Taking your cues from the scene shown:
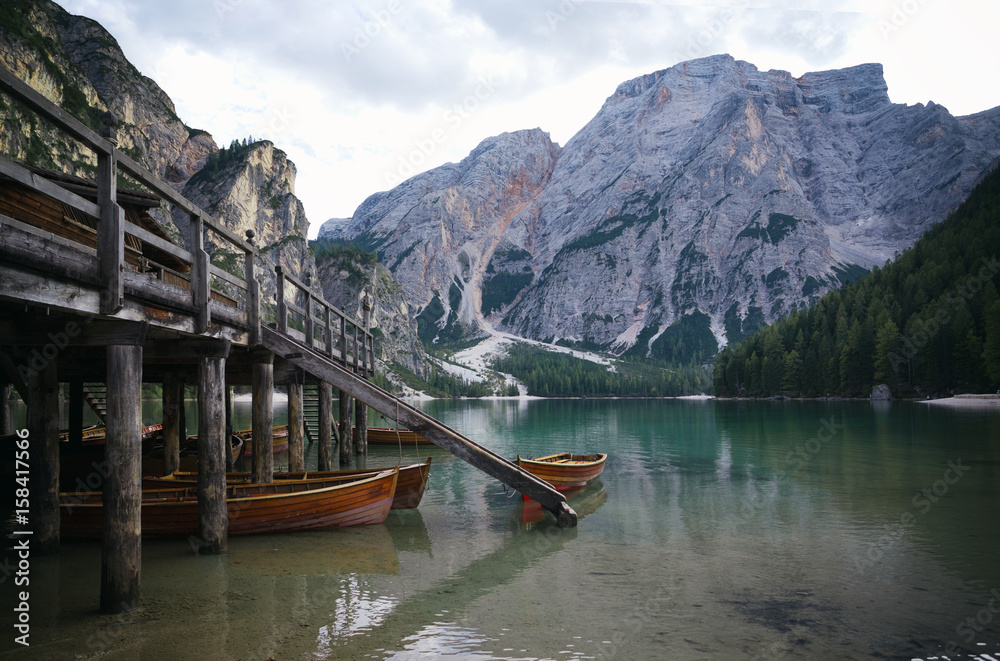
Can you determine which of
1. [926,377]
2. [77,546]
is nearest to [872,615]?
[77,546]

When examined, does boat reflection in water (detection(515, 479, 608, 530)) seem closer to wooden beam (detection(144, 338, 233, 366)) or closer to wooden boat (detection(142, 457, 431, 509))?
wooden boat (detection(142, 457, 431, 509))

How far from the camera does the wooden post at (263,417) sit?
55.7ft

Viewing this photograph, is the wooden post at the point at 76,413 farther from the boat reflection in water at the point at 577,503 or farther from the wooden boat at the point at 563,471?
the wooden boat at the point at 563,471

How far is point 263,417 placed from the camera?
17344 mm

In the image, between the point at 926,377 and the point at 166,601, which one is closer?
the point at 166,601

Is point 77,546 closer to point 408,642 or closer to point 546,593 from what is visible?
point 408,642

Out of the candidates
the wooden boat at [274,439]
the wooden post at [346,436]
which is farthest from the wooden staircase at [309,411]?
the wooden post at [346,436]

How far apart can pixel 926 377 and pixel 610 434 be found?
70110 mm

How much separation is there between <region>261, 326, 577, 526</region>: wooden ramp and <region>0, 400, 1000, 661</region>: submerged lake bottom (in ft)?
3.57

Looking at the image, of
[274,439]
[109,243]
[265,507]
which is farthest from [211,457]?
[274,439]

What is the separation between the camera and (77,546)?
13969 millimetres

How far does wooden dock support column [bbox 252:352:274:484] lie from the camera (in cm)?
1697

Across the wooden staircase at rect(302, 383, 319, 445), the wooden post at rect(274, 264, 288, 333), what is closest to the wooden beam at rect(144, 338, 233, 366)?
the wooden post at rect(274, 264, 288, 333)

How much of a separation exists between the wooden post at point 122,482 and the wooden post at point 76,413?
13.2 meters
